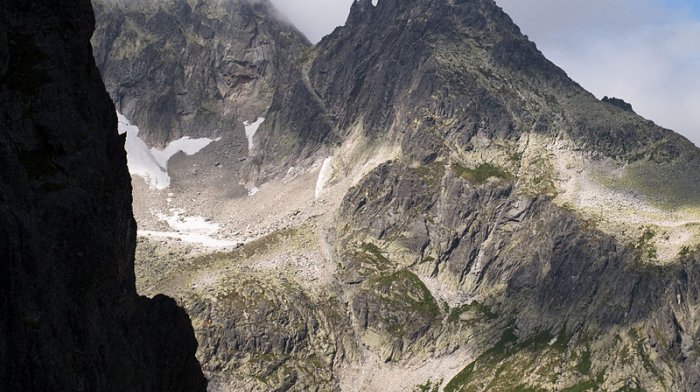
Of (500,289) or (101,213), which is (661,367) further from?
(101,213)

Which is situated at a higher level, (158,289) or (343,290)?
(343,290)

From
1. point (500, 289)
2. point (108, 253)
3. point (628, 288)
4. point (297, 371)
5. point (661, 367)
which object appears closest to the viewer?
point (108, 253)

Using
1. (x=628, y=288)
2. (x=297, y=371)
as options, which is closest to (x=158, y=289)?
(x=297, y=371)

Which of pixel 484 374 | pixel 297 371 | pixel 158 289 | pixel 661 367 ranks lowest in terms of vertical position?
pixel 158 289

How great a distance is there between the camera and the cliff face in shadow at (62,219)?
82.4ft

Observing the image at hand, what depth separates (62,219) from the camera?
30.2 meters

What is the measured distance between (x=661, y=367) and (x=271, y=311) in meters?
94.2

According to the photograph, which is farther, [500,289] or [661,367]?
[500,289]

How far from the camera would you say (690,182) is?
198 meters

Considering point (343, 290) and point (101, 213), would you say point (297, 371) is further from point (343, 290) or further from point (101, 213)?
point (101, 213)

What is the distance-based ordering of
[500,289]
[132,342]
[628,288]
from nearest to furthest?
[132,342] < [628,288] < [500,289]

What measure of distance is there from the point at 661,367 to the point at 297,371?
8372 centimetres

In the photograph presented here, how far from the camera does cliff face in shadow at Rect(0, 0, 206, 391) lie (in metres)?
25.1

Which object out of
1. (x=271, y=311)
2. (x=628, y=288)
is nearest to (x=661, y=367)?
(x=628, y=288)
